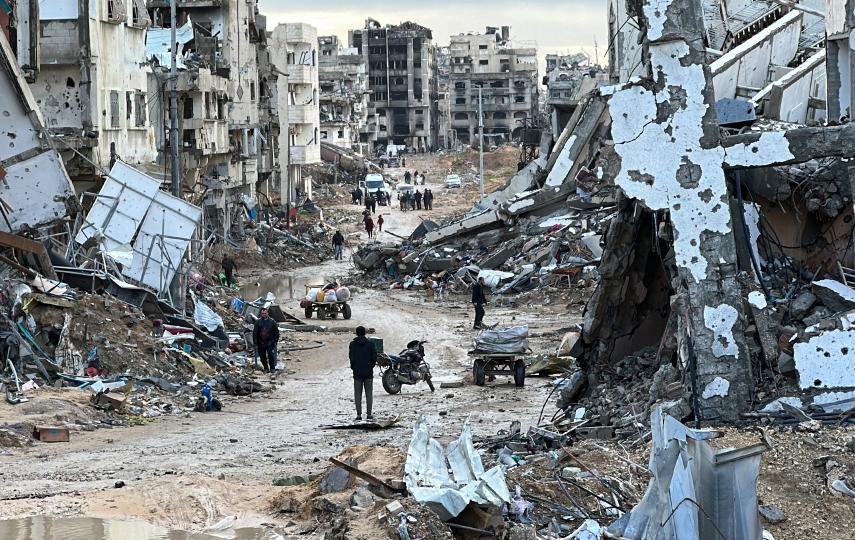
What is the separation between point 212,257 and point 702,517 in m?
32.8

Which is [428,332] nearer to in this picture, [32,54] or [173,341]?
[173,341]

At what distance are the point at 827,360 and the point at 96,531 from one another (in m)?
7.20

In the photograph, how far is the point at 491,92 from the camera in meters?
144

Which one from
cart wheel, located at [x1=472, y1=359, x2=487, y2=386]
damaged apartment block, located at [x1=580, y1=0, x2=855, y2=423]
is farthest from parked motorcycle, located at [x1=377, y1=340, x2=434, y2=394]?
damaged apartment block, located at [x1=580, y1=0, x2=855, y2=423]

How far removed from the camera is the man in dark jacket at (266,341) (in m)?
24.0

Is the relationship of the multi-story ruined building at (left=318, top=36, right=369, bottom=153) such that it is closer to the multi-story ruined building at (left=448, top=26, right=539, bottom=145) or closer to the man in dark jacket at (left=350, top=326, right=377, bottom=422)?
the multi-story ruined building at (left=448, top=26, right=539, bottom=145)

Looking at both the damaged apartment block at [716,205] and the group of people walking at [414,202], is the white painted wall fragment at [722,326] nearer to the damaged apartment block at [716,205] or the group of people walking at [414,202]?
the damaged apartment block at [716,205]

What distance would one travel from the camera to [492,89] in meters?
144

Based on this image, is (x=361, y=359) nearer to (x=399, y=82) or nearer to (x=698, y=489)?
(x=698, y=489)

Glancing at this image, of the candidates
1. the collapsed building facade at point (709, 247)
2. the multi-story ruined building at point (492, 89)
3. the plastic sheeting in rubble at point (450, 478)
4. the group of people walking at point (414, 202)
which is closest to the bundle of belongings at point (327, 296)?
the collapsed building facade at point (709, 247)

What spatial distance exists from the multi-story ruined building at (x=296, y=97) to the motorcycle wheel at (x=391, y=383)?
156ft

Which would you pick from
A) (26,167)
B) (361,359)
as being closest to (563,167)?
(26,167)

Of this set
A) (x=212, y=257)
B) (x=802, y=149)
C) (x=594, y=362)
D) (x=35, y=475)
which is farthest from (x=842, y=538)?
(x=212, y=257)

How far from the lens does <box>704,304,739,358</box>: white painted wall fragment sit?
1434 centimetres
